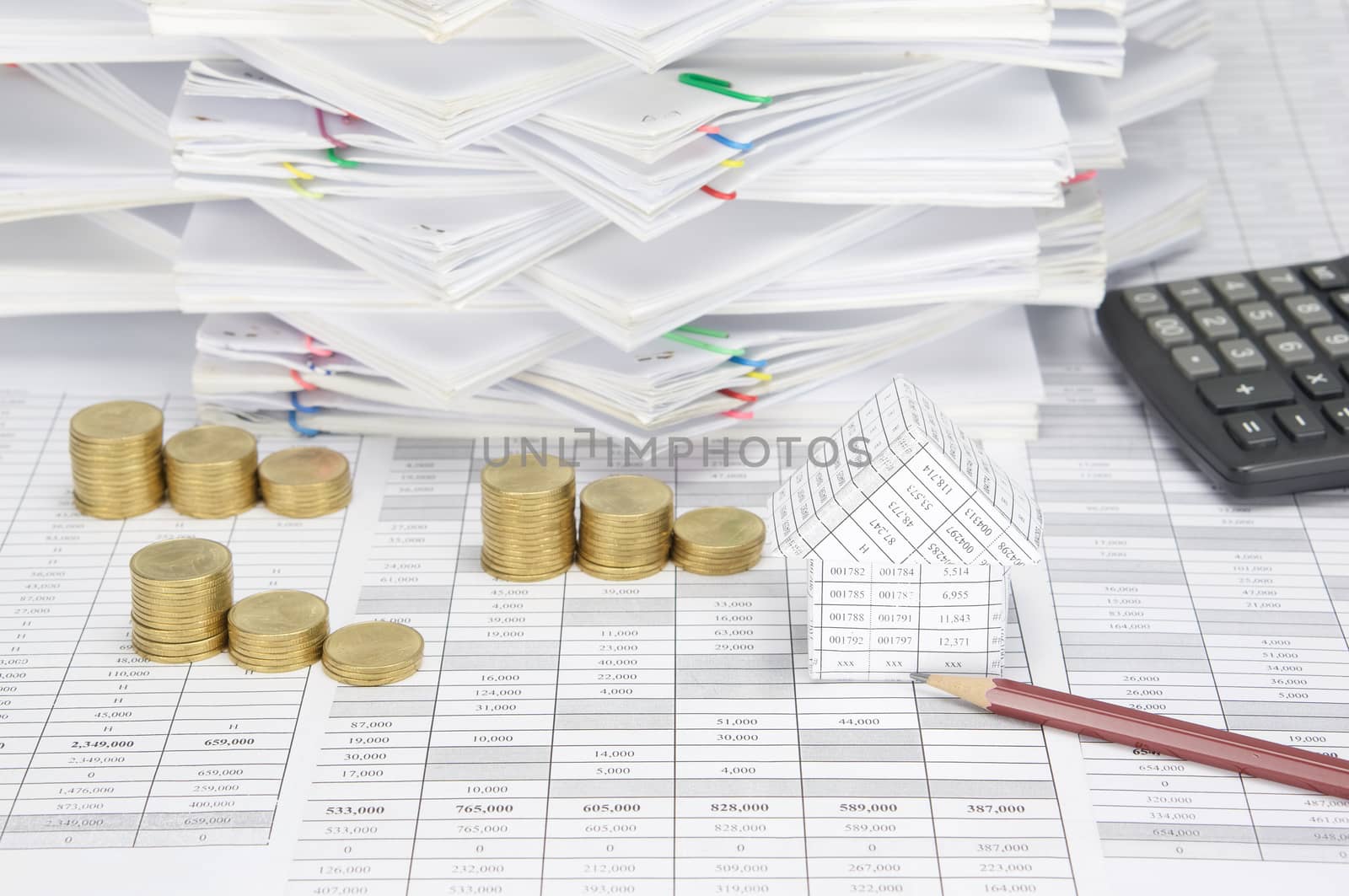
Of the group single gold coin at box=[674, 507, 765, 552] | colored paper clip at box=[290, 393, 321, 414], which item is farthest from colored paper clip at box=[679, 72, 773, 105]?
colored paper clip at box=[290, 393, 321, 414]

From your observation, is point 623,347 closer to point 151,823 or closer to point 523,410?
point 523,410

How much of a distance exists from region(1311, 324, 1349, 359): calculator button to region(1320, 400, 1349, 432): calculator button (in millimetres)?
54

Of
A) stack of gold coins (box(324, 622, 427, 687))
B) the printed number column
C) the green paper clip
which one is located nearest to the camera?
the printed number column

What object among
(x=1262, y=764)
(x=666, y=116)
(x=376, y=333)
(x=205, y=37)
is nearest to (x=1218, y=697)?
(x=1262, y=764)

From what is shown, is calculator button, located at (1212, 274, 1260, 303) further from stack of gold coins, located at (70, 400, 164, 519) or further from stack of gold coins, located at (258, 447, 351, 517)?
stack of gold coins, located at (70, 400, 164, 519)

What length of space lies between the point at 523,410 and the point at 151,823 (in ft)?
1.40

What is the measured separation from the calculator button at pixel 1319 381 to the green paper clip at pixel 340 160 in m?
0.68

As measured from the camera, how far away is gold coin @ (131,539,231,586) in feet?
3.17

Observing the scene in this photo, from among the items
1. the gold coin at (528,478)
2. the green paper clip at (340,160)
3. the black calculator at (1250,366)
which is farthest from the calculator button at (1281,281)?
the green paper clip at (340,160)

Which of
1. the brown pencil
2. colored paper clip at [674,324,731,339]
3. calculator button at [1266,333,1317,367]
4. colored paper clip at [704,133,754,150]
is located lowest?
calculator button at [1266,333,1317,367]

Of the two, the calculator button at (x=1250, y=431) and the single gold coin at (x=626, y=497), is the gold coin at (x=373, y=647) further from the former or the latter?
the calculator button at (x=1250, y=431)

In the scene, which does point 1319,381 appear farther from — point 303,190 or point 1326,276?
point 303,190

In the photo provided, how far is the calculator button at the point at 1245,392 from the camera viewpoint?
1.12 metres

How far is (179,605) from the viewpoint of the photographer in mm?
963
